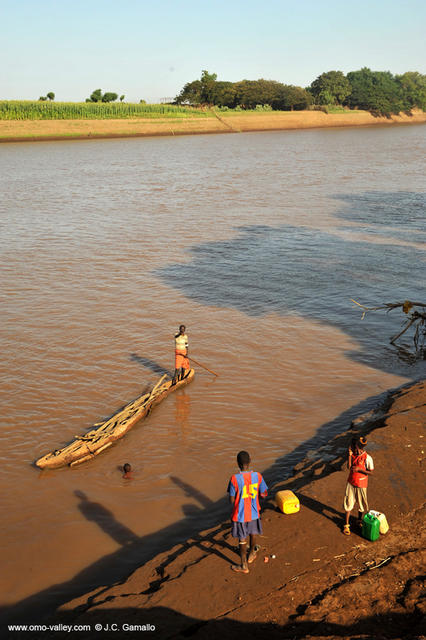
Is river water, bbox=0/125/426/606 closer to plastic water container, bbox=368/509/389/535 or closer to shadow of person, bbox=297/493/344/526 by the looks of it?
shadow of person, bbox=297/493/344/526

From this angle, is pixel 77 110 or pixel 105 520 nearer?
pixel 105 520

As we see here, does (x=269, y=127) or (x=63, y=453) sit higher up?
(x=269, y=127)

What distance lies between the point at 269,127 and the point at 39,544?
316 ft

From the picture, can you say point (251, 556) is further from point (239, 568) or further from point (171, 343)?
point (171, 343)

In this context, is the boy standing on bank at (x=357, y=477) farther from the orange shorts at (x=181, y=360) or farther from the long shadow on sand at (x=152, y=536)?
the orange shorts at (x=181, y=360)

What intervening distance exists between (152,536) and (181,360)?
207 inches

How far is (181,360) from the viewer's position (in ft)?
45.4

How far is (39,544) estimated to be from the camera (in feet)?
29.9

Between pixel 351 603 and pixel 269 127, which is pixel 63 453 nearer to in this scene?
pixel 351 603

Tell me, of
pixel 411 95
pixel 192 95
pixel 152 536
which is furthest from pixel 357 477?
pixel 411 95

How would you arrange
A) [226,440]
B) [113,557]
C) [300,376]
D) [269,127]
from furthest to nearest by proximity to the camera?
[269,127]
[300,376]
[226,440]
[113,557]

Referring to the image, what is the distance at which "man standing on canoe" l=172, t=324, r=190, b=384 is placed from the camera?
1355 centimetres

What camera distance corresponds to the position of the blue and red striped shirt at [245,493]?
695 centimetres

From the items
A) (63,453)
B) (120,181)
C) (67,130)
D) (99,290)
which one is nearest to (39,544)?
(63,453)
